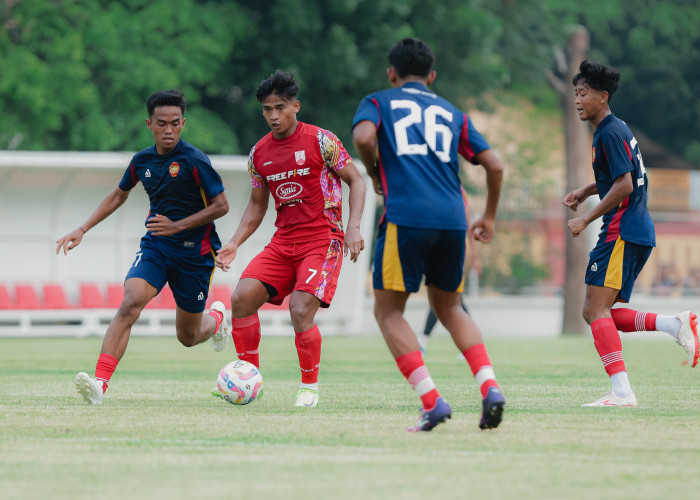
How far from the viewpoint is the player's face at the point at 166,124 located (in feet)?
31.0

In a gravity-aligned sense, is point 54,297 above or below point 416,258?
below

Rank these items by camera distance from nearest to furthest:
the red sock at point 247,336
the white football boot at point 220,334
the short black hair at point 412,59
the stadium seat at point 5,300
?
the short black hair at point 412,59, the red sock at point 247,336, the white football boot at point 220,334, the stadium seat at point 5,300

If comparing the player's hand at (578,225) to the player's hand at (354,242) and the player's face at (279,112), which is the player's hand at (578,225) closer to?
the player's hand at (354,242)

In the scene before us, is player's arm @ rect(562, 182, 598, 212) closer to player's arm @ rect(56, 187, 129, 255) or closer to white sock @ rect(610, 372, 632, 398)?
white sock @ rect(610, 372, 632, 398)

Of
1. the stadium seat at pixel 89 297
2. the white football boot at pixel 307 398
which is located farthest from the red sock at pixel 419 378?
the stadium seat at pixel 89 297

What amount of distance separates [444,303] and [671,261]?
3891 centimetres

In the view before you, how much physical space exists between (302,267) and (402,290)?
208cm

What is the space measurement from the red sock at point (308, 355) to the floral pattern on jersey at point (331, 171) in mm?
842

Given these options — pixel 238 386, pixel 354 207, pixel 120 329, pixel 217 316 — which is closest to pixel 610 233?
pixel 354 207

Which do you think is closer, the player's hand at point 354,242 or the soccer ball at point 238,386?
the player's hand at point 354,242

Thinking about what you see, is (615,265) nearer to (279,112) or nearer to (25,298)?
(279,112)

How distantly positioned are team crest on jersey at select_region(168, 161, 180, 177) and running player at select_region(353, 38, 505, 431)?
2563 mm

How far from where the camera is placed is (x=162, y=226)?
9516 mm

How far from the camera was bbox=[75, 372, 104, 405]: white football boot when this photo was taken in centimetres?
873
